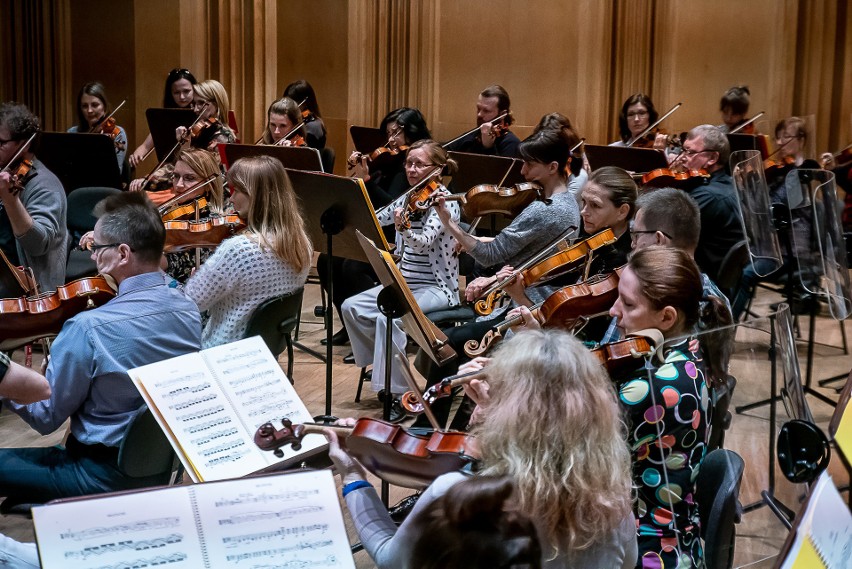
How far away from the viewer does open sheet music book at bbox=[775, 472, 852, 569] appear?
3.86 ft

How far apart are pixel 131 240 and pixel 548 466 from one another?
1705mm

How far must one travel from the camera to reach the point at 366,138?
656 cm

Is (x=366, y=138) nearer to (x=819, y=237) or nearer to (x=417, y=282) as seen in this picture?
(x=417, y=282)

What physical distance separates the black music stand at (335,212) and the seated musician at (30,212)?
1.08 metres

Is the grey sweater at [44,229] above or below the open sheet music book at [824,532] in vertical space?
below

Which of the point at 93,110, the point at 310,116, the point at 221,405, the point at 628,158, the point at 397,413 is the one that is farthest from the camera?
the point at 310,116

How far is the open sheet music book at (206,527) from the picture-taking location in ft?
5.66

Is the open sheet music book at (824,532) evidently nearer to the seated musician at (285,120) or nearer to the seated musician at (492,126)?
the seated musician at (492,126)

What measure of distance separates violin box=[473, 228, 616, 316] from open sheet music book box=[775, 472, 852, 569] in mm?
2472

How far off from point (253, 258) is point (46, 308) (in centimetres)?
73

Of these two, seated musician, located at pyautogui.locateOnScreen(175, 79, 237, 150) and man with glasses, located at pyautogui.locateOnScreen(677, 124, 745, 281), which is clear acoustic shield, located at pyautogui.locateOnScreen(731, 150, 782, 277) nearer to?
man with glasses, located at pyautogui.locateOnScreen(677, 124, 745, 281)

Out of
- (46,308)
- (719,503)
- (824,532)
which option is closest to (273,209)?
(46,308)

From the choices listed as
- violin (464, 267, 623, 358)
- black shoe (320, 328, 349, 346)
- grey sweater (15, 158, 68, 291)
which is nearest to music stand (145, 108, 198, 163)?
black shoe (320, 328, 349, 346)

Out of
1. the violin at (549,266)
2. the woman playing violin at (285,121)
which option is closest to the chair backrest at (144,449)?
the violin at (549,266)
